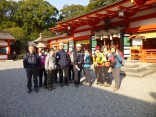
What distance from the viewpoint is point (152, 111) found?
459 cm

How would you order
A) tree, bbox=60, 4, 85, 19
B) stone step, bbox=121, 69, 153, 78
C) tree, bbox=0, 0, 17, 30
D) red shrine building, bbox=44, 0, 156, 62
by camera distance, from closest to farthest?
1. stone step, bbox=121, 69, 153, 78
2. red shrine building, bbox=44, 0, 156, 62
3. tree, bbox=0, 0, 17, 30
4. tree, bbox=60, 4, 85, 19

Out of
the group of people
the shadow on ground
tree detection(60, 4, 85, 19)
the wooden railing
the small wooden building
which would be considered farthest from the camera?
tree detection(60, 4, 85, 19)

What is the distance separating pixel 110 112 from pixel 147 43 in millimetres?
12091

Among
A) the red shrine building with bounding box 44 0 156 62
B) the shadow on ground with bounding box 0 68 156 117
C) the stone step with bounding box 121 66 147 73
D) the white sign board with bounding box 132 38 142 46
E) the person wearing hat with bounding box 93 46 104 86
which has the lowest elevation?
the shadow on ground with bounding box 0 68 156 117

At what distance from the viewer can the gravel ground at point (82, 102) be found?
4577 millimetres

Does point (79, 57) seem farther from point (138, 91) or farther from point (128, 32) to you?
point (128, 32)

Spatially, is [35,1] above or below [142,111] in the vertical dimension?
above

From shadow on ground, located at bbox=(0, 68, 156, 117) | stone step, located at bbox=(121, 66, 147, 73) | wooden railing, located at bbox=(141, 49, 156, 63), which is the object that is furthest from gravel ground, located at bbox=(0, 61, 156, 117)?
wooden railing, located at bbox=(141, 49, 156, 63)

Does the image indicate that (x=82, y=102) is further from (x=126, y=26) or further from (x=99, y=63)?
(x=126, y=26)

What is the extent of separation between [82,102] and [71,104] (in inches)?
14.4

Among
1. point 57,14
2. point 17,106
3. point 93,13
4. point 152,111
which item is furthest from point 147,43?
point 57,14

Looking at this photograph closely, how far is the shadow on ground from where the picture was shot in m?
4.55

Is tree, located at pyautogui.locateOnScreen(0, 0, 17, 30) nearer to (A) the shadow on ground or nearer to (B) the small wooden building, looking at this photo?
(B) the small wooden building

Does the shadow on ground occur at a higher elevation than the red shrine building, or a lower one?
lower
